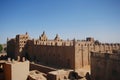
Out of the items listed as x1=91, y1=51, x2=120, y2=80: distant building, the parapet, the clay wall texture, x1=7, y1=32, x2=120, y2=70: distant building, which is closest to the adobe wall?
x1=7, y1=32, x2=120, y2=70: distant building

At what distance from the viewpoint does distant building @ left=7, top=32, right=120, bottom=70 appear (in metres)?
29.7

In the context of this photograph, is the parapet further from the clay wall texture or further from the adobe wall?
the clay wall texture

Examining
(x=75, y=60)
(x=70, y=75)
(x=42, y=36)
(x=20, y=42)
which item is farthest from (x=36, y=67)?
(x=42, y=36)

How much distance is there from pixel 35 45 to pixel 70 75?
22396mm

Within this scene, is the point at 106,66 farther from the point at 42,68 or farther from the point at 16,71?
the point at 16,71

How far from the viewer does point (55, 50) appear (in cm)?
3459

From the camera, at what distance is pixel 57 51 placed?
3400 centimetres

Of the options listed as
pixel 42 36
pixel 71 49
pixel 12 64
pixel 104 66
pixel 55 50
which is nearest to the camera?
pixel 12 64

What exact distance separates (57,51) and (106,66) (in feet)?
50.9

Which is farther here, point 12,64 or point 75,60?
point 75,60

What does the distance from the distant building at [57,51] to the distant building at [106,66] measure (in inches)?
294

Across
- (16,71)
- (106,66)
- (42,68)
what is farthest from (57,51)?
(16,71)

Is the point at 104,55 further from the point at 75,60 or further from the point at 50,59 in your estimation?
the point at 50,59

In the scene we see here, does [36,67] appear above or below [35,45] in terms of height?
below
